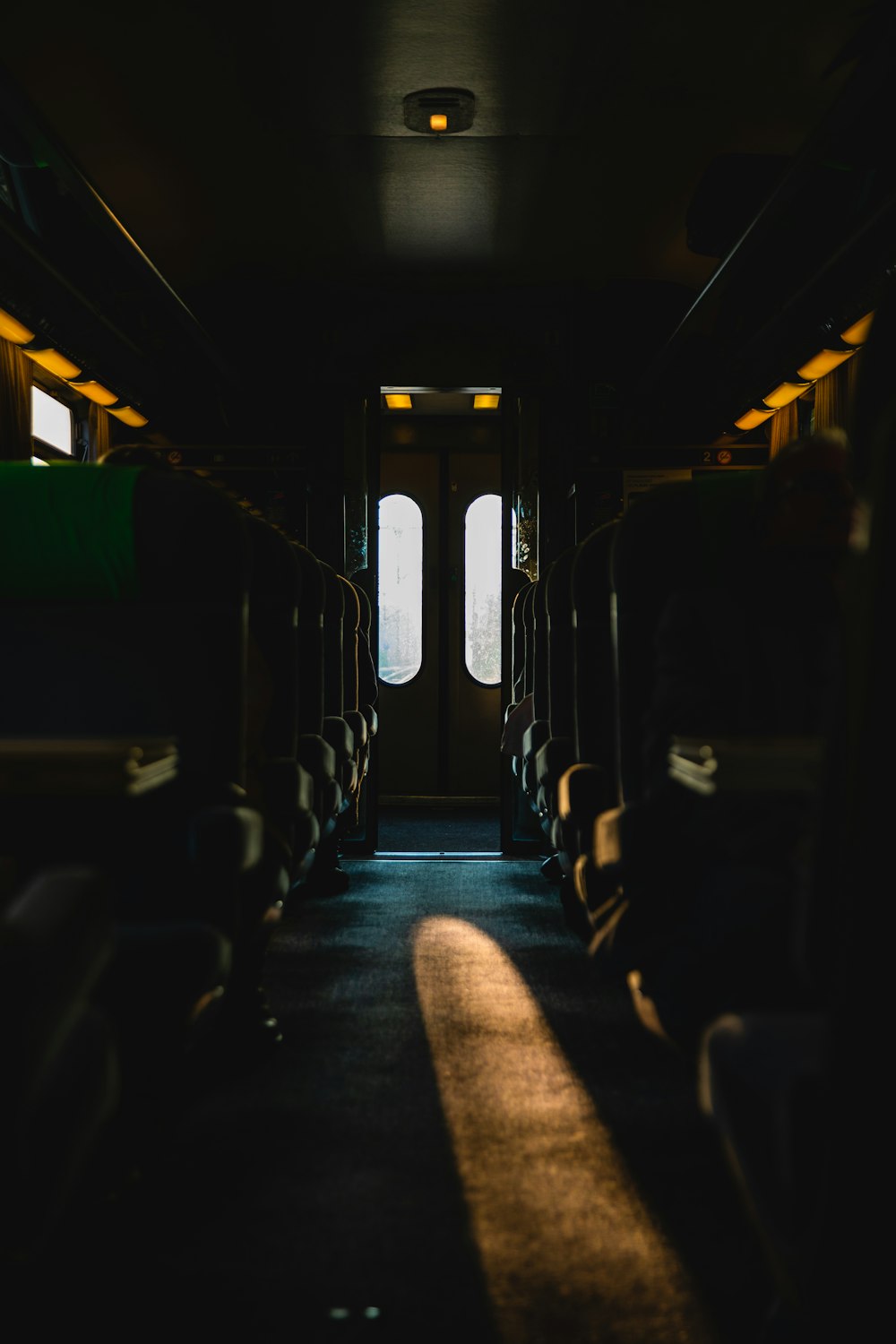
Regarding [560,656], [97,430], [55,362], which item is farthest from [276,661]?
[97,430]

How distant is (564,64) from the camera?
3.99 m

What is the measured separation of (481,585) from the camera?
8.12m

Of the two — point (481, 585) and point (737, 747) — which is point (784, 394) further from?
point (737, 747)

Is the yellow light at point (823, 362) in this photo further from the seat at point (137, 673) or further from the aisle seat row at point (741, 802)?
the seat at point (137, 673)

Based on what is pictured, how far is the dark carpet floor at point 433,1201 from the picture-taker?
138 cm

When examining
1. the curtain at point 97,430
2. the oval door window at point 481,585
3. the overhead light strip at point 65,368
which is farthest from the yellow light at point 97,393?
the oval door window at point 481,585

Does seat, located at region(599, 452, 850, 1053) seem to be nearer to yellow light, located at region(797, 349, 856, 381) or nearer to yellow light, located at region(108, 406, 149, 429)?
yellow light, located at region(797, 349, 856, 381)

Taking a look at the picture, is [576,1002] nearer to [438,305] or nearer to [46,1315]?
[46,1315]

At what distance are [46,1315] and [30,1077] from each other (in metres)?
0.74

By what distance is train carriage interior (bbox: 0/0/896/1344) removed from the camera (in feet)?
3.40

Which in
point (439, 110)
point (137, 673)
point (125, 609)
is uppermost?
point (439, 110)

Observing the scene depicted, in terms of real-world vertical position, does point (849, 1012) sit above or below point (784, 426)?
below

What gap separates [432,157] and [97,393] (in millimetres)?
2154

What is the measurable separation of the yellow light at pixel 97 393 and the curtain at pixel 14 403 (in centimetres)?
30
